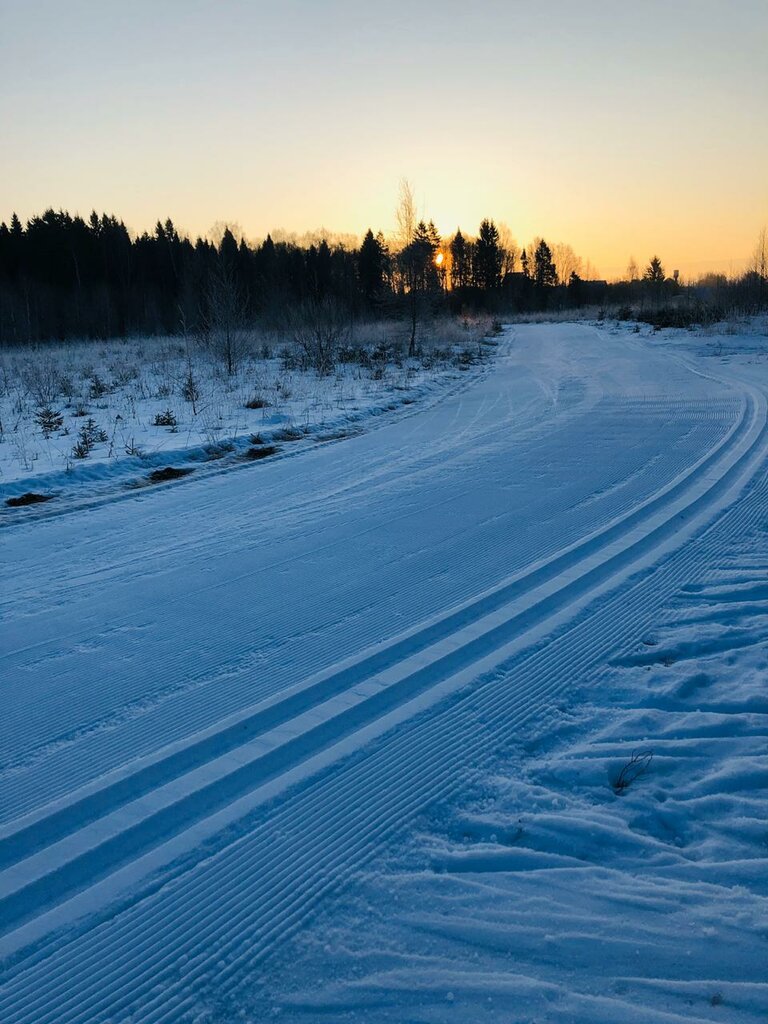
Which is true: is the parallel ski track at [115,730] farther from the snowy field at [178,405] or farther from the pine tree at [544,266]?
→ the pine tree at [544,266]

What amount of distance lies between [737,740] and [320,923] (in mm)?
1969

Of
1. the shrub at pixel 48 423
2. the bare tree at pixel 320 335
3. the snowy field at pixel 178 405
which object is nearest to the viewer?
the snowy field at pixel 178 405

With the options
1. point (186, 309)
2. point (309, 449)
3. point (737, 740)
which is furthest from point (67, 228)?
point (737, 740)

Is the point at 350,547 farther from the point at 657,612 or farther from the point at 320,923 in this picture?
the point at 320,923

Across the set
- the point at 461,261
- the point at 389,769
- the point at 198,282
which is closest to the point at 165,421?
the point at 389,769

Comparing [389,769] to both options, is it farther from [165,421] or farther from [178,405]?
[178,405]

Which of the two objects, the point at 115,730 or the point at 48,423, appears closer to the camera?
the point at 115,730

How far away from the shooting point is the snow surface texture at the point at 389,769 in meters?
1.92

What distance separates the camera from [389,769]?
277cm

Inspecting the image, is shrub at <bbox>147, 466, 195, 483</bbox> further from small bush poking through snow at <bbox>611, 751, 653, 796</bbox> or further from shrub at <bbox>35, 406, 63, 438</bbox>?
small bush poking through snow at <bbox>611, 751, 653, 796</bbox>

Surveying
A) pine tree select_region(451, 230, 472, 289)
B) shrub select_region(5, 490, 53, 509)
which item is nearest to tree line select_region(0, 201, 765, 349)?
pine tree select_region(451, 230, 472, 289)

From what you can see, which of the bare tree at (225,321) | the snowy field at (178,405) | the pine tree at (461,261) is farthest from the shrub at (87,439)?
the pine tree at (461,261)

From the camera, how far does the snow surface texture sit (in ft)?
6.30

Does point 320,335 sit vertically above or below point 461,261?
below
